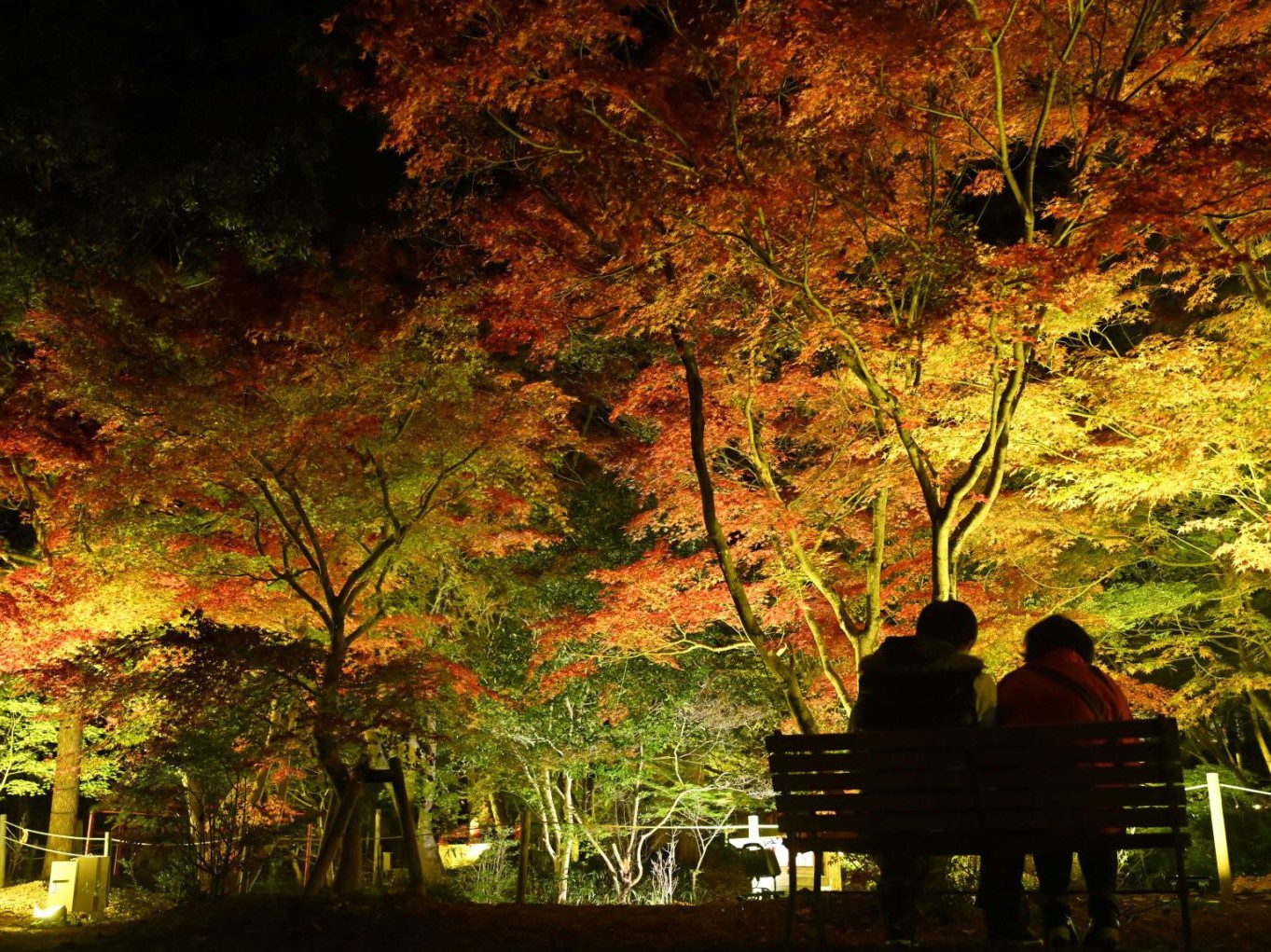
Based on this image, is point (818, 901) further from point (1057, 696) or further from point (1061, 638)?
point (1061, 638)

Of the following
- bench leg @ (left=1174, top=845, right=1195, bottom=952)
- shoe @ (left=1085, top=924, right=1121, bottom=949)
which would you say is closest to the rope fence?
bench leg @ (left=1174, top=845, right=1195, bottom=952)

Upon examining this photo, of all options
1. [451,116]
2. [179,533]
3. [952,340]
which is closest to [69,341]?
[179,533]

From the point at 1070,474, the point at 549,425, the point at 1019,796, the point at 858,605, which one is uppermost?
the point at 549,425

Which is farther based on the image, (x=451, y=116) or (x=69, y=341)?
(x=69, y=341)

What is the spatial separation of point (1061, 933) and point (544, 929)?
2.51 m

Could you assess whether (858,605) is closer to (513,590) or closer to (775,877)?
(775,877)

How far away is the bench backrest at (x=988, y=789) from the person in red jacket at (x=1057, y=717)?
0.60 feet

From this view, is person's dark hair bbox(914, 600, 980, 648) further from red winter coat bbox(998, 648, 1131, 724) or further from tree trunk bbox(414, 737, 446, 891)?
tree trunk bbox(414, 737, 446, 891)

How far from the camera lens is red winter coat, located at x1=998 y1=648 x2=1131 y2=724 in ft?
12.4

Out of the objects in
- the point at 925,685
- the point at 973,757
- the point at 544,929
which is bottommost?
the point at 544,929

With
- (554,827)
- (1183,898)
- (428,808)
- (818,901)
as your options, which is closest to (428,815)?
(428,808)

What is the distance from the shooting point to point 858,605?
1130 cm

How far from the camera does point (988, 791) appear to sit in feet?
11.7

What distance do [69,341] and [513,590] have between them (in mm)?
6146
